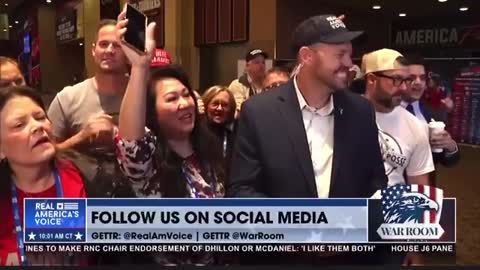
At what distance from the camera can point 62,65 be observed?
64.6 inches

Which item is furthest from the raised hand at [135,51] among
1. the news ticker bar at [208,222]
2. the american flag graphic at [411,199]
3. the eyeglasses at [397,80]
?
the american flag graphic at [411,199]

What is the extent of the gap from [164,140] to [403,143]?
0.63 metres

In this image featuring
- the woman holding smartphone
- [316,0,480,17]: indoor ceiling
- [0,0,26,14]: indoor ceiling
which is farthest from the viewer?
[0,0,26,14]: indoor ceiling

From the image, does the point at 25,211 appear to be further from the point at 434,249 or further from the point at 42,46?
the point at 434,249

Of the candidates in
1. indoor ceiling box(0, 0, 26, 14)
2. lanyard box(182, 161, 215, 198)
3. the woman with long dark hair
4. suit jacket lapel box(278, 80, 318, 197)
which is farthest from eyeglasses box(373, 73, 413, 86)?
indoor ceiling box(0, 0, 26, 14)

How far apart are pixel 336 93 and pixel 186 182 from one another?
449 millimetres

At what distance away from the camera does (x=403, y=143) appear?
1667mm

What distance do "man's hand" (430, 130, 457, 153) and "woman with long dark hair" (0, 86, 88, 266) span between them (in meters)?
0.90

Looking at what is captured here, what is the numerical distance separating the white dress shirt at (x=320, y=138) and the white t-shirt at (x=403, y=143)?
0.14 m

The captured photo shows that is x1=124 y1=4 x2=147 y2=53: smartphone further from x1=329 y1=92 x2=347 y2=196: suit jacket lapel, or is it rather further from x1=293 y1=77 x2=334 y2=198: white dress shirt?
x1=329 y1=92 x2=347 y2=196: suit jacket lapel

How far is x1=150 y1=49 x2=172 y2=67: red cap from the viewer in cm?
155

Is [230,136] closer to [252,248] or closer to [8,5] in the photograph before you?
[252,248]

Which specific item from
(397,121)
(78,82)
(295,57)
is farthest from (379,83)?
(78,82)

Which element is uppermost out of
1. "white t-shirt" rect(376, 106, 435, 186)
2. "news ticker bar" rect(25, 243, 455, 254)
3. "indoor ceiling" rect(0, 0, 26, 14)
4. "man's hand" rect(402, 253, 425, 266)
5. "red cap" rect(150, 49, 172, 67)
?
"indoor ceiling" rect(0, 0, 26, 14)
